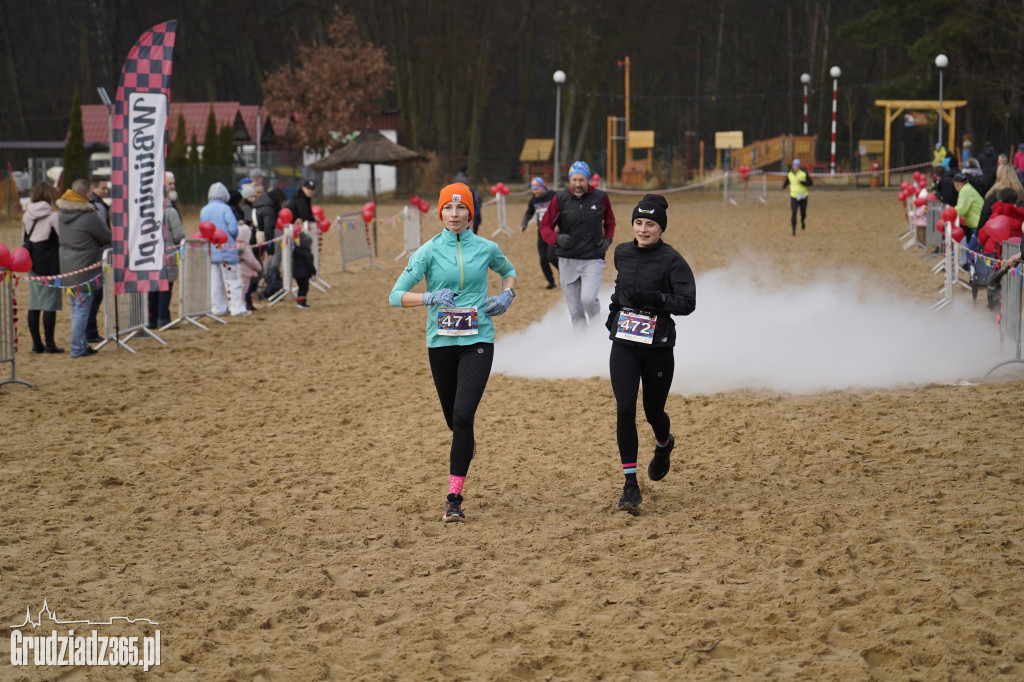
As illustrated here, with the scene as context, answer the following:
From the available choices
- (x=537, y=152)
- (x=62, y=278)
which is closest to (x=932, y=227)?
(x=62, y=278)

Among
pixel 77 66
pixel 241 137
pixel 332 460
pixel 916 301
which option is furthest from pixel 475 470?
pixel 77 66

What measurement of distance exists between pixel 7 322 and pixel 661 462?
7112 millimetres

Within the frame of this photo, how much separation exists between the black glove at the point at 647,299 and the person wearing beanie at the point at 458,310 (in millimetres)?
748

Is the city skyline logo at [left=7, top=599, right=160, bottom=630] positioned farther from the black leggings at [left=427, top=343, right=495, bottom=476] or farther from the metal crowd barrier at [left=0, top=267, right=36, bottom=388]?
the metal crowd barrier at [left=0, top=267, right=36, bottom=388]

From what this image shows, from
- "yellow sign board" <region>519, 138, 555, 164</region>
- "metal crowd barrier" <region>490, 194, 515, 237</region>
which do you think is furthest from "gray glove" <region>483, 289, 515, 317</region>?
"yellow sign board" <region>519, 138, 555, 164</region>

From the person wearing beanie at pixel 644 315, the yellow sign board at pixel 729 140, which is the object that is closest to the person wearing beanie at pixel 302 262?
the person wearing beanie at pixel 644 315

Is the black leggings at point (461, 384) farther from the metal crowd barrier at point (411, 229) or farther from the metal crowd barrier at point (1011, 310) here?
the metal crowd barrier at point (411, 229)

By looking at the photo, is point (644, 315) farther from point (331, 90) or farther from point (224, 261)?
point (331, 90)

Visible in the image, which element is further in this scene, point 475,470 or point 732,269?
point 732,269

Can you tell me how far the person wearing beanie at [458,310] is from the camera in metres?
6.62

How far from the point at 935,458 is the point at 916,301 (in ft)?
28.2

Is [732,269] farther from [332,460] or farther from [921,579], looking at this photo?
[921,579]

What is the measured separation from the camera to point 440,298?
21.1 feet

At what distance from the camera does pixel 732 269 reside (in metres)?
20.8
